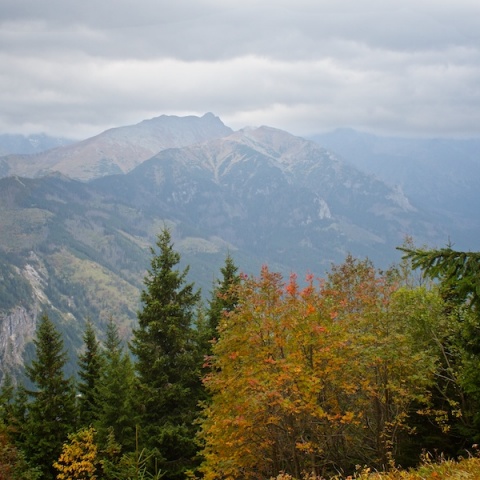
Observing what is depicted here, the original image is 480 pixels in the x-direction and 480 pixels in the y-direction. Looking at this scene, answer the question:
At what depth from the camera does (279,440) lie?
69.4 ft

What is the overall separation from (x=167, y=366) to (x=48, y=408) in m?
11.8

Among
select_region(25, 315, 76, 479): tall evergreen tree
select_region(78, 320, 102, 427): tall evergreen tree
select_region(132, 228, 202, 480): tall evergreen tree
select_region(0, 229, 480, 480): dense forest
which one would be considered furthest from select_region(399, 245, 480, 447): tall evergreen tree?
select_region(78, 320, 102, 427): tall evergreen tree

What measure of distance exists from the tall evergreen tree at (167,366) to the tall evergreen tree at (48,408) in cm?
880

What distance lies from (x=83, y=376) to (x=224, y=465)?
26.3 metres

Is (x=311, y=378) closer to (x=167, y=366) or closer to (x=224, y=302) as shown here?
(x=167, y=366)

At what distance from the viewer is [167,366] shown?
30219mm

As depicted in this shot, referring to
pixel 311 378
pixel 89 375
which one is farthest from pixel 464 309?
pixel 89 375

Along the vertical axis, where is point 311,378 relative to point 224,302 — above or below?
above

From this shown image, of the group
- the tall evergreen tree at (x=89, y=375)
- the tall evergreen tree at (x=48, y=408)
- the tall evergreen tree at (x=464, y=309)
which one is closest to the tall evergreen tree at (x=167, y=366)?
the tall evergreen tree at (x=48, y=408)

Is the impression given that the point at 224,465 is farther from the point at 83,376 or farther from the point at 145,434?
the point at 83,376

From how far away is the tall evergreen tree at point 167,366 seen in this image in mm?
29125

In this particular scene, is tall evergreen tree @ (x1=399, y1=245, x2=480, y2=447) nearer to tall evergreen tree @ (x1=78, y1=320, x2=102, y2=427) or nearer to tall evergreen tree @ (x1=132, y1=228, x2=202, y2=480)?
tall evergreen tree @ (x1=132, y1=228, x2=202, y2=480)

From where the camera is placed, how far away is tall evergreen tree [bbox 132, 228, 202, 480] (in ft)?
95.6

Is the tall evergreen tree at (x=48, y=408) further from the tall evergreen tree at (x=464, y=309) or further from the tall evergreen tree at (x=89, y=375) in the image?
the tall evergreen tree at (x=464, y=309)
